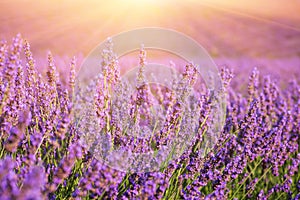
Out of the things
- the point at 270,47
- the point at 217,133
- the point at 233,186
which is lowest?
the point at 233,186

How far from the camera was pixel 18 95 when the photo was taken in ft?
6.49

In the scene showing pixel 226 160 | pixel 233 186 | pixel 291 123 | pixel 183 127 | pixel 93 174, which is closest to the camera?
pixel 93 174

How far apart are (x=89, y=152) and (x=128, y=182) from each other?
0.22 m

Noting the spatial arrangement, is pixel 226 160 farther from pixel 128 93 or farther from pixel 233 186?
pixel 128 93

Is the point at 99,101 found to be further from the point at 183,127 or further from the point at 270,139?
the point at 270,139

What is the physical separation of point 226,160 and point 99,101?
0.84 m

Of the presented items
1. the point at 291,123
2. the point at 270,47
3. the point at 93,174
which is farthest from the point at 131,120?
the point at 270,47

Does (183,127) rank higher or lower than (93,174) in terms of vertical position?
higher

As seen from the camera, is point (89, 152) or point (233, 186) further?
point (233, 186)

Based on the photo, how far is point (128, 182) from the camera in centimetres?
205

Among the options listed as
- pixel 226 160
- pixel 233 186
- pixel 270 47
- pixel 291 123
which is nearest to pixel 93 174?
pixel 226 160

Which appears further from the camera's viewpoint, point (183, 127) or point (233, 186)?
point (233, 186)

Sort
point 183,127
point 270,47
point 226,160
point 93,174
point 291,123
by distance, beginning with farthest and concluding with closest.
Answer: point 270,47 → point 291,123 → point 226,160 → point 183,127 → point 93,174

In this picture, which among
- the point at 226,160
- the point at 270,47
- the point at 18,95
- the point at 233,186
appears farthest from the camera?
the point at 270,47
